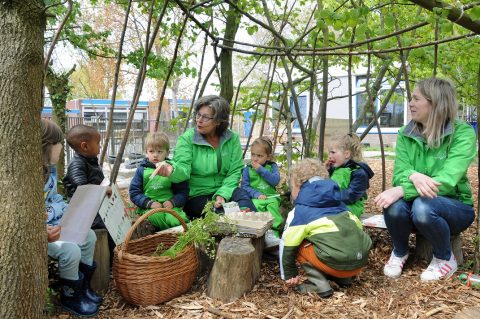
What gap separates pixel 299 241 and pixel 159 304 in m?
0.94

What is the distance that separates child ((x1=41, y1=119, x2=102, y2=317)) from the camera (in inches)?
94.0

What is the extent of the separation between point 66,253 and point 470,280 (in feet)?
7.94

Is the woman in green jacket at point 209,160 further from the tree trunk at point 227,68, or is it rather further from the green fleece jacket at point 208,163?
the tree trunk at point 227,68

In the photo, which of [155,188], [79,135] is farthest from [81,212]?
[155,188]

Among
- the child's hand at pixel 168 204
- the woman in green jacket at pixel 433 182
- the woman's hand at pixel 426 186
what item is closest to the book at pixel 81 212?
the child's hand at pixel 168 204

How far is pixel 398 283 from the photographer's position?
281cm

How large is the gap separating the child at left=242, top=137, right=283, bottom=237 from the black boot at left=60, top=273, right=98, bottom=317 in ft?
5.12

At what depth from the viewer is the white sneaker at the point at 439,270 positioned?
2787 millimetres

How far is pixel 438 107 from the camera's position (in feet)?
9.33

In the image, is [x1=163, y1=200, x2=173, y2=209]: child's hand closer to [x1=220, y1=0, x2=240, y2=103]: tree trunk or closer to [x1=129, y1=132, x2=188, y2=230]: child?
[x1=129, y1=132, x2=188, y2=230]: child

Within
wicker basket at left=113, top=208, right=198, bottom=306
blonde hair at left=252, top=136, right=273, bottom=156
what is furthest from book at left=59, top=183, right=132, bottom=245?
blonde hair at left=252, top=136, right=273, bottom=156

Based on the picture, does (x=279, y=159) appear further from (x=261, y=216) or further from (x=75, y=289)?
(x=75, y=289)

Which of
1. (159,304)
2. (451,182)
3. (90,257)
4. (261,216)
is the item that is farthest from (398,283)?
(90,257)

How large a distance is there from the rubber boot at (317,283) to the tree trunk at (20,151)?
1.57 m
